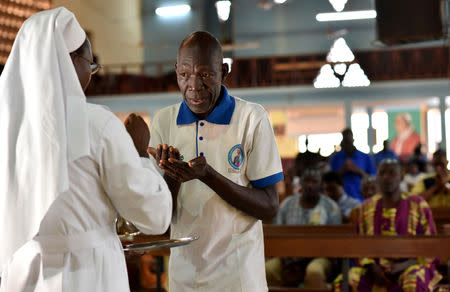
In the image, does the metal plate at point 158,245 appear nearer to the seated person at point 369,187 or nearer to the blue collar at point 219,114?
the blue collar at point 219,114

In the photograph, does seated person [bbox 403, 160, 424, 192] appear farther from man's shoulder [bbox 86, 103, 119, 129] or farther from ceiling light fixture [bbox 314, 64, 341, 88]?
man's shoulder [bbox 86, 103, 119, 129]

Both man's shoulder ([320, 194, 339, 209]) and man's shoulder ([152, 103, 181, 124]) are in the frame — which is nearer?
man's shoulder ([152, 103, 181, 124])

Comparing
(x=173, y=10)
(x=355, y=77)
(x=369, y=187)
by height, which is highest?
(x=173, y=10)

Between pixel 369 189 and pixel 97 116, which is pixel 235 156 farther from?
pixel 369 189

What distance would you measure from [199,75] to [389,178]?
10.0ft

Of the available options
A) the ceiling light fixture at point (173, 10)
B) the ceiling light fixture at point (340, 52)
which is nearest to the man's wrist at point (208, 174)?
the ceiling light fixture at point (340, 52)

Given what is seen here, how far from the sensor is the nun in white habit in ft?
5.15

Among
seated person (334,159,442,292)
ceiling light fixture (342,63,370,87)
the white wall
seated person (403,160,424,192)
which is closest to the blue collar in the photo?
seated person (334,159,442,292)

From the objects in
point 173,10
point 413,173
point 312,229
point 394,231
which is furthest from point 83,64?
point 173,10

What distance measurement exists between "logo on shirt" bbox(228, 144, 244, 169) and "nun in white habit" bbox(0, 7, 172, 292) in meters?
0.44

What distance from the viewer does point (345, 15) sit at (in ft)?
58.6

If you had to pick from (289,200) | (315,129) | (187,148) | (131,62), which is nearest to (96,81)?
(131,62)

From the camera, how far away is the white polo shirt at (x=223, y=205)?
205 centimetres

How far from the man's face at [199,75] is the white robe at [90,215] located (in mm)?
421
